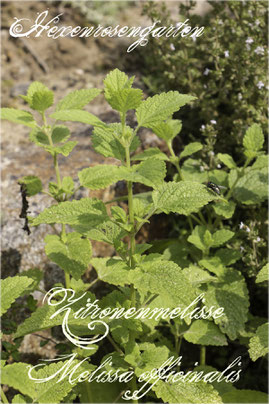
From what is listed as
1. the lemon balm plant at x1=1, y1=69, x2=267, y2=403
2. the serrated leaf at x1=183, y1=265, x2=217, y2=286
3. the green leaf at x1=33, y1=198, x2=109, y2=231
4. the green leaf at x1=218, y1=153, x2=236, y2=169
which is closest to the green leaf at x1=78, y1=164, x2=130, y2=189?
the lemon balm plant at x1=1, y1=69, x2=267, y2=403

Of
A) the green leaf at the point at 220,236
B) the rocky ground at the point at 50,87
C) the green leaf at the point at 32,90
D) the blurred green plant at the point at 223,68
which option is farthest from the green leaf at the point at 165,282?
the blurred green plant at the point at 223,68

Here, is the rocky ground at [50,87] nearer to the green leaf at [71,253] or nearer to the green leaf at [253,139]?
the green leaf at [71,253]

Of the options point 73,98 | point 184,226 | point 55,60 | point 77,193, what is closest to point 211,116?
point 184,226

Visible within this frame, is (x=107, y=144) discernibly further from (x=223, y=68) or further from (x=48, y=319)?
(x=223, y=68)

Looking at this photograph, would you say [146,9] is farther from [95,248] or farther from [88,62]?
[95,248]

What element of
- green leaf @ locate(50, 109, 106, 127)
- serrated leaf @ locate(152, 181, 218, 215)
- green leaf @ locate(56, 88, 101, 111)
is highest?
green leaf @ locate(50, 109, 106, 127)

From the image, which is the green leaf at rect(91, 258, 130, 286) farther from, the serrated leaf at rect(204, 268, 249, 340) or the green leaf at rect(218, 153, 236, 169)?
the green leaf at rect(218, 153, 236, 169)
